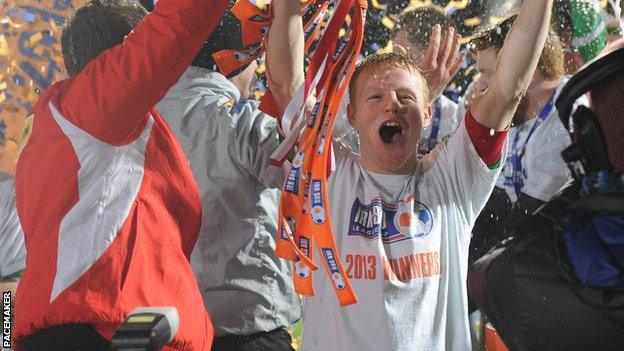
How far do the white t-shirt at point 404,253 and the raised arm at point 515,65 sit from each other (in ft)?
0.19

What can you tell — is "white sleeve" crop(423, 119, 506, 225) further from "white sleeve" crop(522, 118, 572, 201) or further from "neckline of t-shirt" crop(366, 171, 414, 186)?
"white sleeve" crop(522, 118, 572, 201)

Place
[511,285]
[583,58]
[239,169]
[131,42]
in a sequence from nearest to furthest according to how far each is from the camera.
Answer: [511,285]
[131,42]
[239,169]
[583,58]

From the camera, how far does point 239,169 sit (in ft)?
5.98

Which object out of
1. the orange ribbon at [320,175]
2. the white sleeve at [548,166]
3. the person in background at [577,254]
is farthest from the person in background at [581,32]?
the person in background at [577,254]

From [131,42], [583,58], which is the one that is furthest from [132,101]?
[583,58]

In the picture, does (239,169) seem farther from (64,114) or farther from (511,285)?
(511,285)

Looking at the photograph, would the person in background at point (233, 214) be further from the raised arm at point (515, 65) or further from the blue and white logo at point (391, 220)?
the raised arm at point (515, 65)

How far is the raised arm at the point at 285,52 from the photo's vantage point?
5.27 ft

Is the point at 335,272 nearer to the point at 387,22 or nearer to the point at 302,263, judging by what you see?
the point at 302,263

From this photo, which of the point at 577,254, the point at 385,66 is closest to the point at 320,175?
the point at 385,66

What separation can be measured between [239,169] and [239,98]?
15 centimetres

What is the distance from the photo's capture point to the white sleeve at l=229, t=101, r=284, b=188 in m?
1.78

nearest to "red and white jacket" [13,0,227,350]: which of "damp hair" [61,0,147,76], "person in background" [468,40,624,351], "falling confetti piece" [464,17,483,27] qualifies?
"damp hair" [61,0,147,76]

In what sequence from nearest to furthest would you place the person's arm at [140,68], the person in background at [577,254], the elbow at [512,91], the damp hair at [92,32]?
the person in background at [577,254] < the person's arm at [140,68] < the elbow at [512,91] < the damp hair at [92,32]
